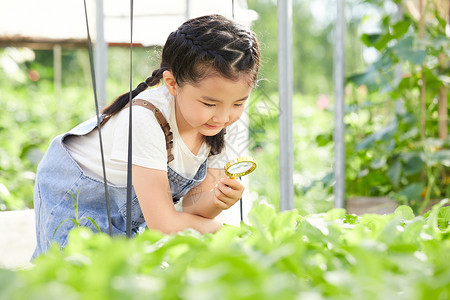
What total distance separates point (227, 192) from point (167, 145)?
0.20 metres

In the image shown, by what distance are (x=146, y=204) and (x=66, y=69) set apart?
1103cm

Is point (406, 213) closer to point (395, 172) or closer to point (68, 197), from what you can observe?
point (68, 197)

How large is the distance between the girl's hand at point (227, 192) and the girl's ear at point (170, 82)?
0.75 feet

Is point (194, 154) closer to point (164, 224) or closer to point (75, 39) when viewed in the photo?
point (164, 224)

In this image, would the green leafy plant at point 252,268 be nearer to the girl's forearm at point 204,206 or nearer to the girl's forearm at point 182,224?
the girl's forearm at point 182,224

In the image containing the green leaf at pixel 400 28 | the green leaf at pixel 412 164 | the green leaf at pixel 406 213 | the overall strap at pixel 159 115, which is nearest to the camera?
the green leaf at pixel 406 213

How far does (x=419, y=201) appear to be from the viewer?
2.49m

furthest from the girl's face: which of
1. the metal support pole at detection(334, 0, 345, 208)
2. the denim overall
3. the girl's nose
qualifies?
the metal support pole at detection(334, 0, 345, 208)

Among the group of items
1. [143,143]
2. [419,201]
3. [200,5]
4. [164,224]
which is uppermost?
[200,5]

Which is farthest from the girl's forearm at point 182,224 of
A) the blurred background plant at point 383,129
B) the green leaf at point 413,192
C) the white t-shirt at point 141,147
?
the green leaf at point 413,192

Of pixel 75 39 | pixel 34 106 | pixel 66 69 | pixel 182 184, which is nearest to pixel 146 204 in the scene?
pixel 182 184

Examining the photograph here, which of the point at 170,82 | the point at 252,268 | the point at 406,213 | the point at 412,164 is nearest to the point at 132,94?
the point at 170,82

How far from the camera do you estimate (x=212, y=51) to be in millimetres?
1182

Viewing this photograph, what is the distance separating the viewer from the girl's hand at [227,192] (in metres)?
1.17
